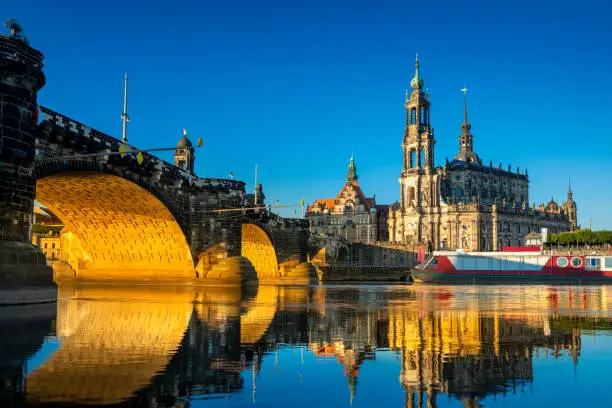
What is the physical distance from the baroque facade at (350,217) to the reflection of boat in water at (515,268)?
67.6 m

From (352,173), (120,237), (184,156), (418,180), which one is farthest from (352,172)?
(120,237)

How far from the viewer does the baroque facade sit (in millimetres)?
164625

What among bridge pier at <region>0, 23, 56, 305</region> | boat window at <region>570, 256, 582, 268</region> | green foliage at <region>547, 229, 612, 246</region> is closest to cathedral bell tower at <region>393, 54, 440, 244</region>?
green foliage at <region>547, 229, 612, 246</region>

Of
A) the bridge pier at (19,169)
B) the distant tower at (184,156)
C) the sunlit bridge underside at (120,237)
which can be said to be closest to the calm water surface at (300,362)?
the bridge pier at (19,169)

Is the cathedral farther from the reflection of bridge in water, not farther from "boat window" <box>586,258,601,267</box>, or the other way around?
the reflection of bridge in water

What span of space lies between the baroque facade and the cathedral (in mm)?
6240

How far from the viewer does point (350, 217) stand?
6526 inches

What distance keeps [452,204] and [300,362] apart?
14492 cm

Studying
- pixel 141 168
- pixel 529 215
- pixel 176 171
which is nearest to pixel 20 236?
pixel 141 168

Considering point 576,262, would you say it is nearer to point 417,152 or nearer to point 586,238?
point 586,238

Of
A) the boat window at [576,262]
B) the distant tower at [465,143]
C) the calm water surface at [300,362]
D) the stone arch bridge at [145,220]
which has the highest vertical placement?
the distant tower at [465,143]

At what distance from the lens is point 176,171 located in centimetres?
4953

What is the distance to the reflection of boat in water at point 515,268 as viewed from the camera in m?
91.1

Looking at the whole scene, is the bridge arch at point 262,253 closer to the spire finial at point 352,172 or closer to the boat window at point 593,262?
the boat window at point 593,262
